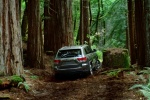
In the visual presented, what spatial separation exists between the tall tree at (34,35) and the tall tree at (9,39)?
504 cm

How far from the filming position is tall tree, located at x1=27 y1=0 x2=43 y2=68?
1756 centimetres

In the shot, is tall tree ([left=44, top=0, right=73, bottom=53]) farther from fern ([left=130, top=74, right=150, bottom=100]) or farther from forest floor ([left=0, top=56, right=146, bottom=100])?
fern ([left=130, top=74, right=150, bottom=100])

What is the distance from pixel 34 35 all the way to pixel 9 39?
6.02m

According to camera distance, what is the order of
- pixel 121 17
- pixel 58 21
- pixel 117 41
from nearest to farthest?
pixel 58 21
pixel 121 17
pixel 117 41

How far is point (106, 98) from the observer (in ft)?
31.8

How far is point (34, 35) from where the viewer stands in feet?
58.9

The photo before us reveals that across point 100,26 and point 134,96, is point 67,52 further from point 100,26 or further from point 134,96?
→ point 100,26

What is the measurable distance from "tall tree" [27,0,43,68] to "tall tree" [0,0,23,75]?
198 inches

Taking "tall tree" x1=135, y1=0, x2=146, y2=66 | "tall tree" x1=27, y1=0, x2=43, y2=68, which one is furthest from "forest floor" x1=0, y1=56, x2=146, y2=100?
"tall tree" x1=27, y1=0, x2=43, y2=68

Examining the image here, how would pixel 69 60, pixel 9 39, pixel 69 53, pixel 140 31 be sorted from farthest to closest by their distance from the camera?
pixel 69 53 → pixel 69 60 → pixel 140 31 → pixel 9 39

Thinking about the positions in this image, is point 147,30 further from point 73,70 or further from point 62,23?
point 62,23

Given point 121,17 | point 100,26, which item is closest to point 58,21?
point 121,17

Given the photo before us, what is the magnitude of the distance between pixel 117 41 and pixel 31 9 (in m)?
15.6

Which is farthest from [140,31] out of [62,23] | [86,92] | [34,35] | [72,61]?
[62,23]
